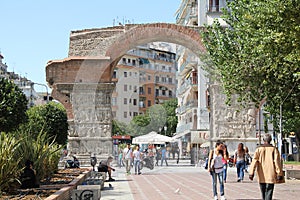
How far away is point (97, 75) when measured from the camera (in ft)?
99.9

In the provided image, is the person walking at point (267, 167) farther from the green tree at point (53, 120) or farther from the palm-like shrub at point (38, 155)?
the green tree at point (53, 120)

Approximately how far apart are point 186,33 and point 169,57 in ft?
218

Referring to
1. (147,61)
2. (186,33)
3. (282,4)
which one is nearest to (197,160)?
(186,33)

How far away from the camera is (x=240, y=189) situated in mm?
16781

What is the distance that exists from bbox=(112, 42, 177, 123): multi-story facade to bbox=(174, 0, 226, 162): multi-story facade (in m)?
11.3

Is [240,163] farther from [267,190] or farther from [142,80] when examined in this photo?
[142,80]

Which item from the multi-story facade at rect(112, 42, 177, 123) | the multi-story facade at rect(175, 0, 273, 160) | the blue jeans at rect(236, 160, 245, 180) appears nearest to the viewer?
the blue jeans at rect(236, 160, 245, 180)

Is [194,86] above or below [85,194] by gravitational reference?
above

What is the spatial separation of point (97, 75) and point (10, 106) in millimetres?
7027

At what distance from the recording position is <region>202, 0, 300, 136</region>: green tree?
Result: 1577 cm

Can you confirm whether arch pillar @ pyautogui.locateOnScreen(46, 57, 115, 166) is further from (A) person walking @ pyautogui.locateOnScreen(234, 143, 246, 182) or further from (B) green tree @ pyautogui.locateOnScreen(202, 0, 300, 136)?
(A) person walking @ pyautogui.locateOnScreen(234, 143, 246, 182)

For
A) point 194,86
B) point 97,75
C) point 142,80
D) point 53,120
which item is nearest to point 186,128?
point 194,86

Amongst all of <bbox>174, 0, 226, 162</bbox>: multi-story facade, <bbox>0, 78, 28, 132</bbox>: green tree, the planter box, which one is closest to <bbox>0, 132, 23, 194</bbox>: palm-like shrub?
the planter box

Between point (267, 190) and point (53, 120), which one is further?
point (53, 120)
